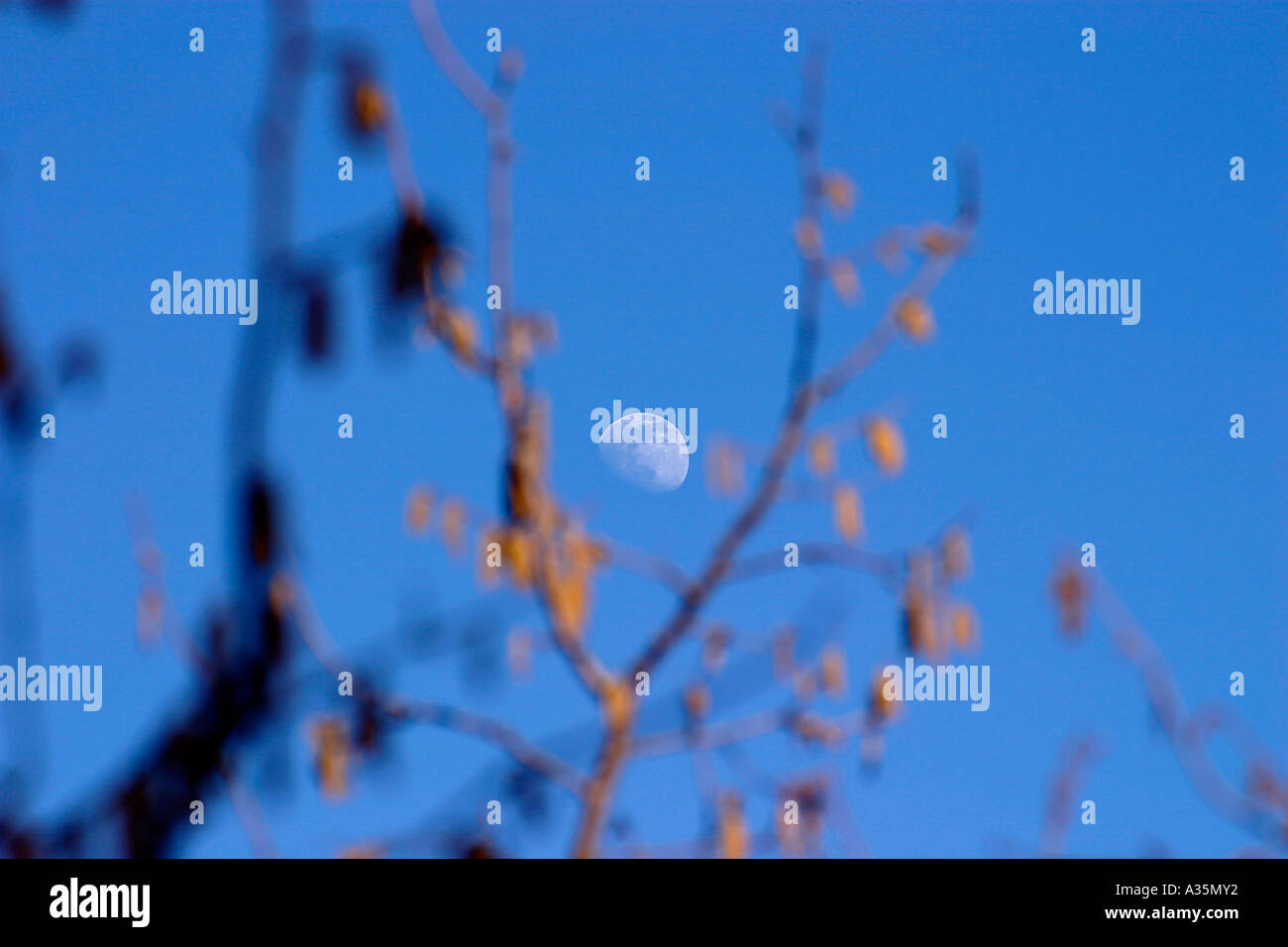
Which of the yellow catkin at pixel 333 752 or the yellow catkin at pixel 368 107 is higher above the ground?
the yellow catkin at pixel 368 107

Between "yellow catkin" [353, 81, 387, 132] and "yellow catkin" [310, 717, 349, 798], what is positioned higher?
"yellow catkin" [353, 81, 387, 132]

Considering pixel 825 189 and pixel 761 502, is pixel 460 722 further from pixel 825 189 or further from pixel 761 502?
pixel 825 189

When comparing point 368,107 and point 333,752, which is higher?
point 368,107
